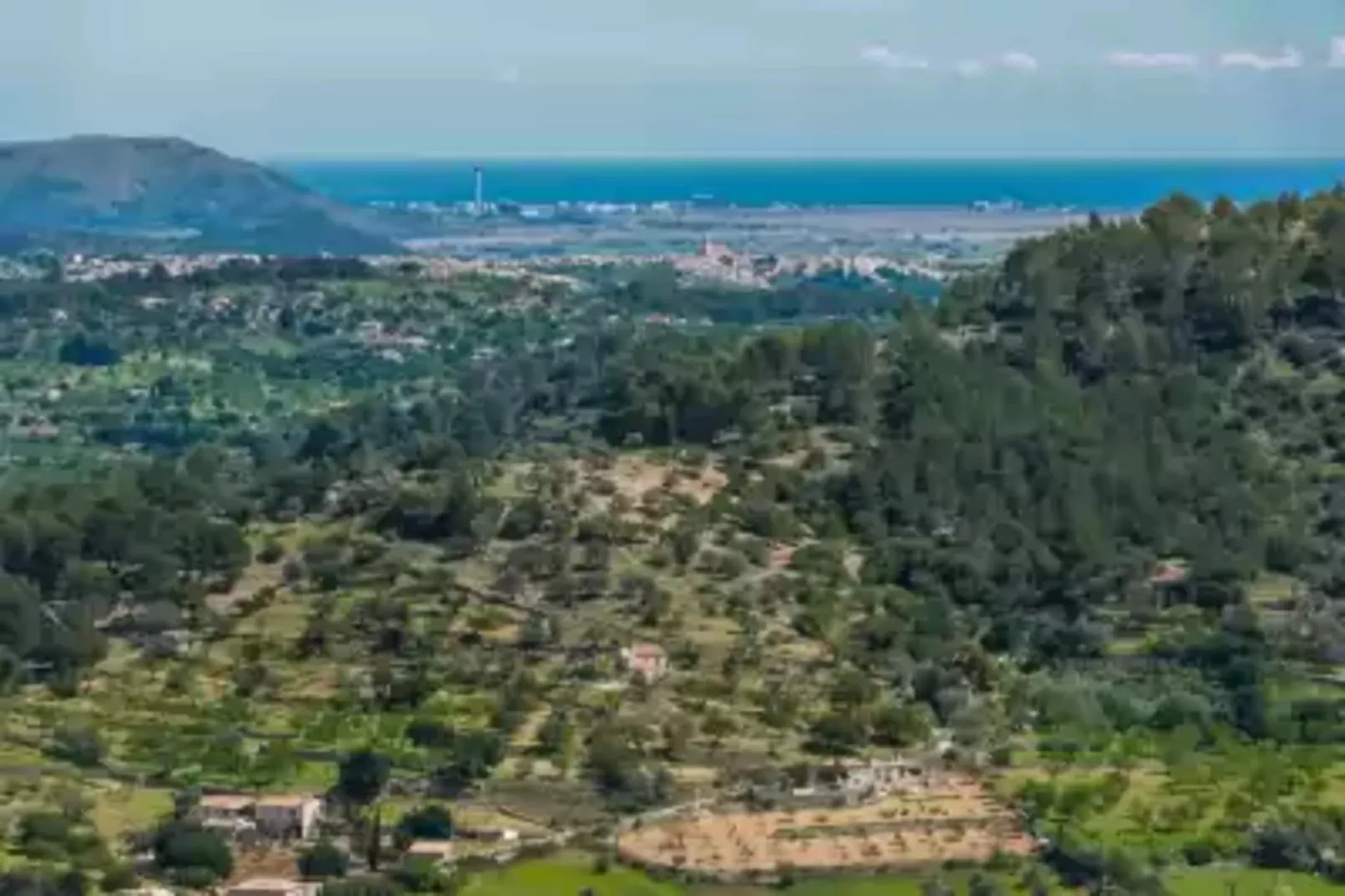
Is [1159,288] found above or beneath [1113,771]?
above

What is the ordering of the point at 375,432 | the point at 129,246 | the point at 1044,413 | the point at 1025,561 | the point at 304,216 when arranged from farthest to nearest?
1. the point at 304,216
2. the point at 129,246
3. the point at 375,432
4. the point at 1044,413
5. the point at 1025,561

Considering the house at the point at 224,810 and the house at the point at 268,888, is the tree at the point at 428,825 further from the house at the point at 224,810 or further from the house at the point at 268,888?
the house at the point at 268,888

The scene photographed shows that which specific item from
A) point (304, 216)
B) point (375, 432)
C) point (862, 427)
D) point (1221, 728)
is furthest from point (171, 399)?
point (304, 216)

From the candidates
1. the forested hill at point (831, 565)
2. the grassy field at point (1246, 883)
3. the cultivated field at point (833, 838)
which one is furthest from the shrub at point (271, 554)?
the grassy field at point (1246, 883)

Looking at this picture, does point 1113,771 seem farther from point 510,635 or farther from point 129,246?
point 129,246

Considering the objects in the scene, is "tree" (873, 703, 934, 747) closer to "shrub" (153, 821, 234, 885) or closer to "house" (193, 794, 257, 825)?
"house" (193, 794, 257, 825)

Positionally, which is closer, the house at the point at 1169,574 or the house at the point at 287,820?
the house at the point at 287,820

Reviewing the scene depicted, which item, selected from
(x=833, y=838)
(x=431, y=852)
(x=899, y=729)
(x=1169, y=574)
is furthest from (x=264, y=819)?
(x=1169, y=574)
